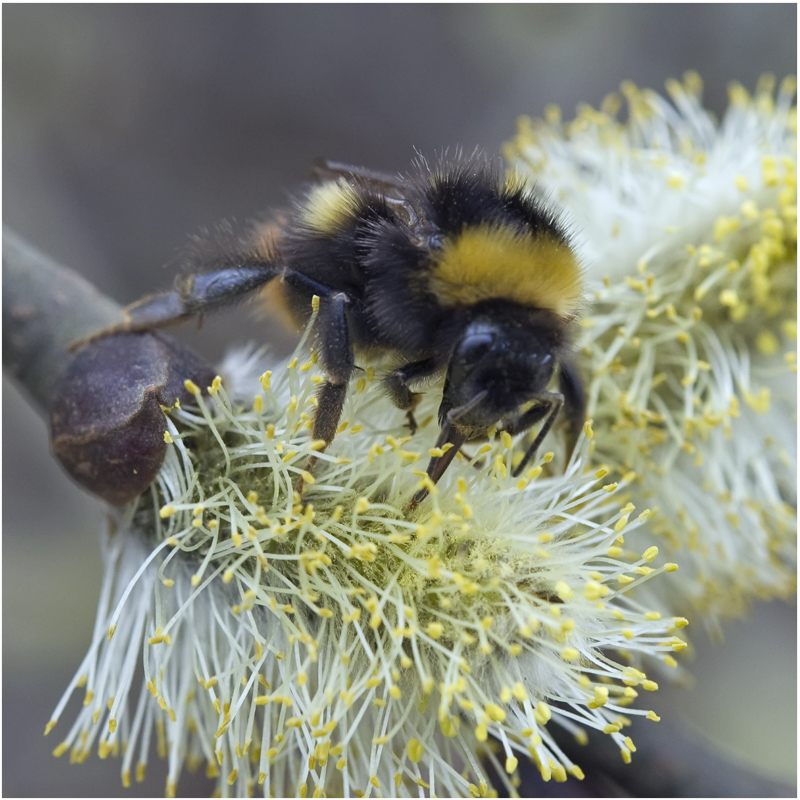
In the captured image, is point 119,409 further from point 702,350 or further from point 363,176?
point 702,350

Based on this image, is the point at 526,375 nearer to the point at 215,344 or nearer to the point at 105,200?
the point at 215,344

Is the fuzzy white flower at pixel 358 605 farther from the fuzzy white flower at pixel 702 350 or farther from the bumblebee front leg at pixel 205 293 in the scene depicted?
the fuzzy white flower at pixel 702 350

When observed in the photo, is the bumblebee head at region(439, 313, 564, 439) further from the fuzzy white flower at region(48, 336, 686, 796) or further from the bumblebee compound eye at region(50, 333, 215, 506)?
the bumblebee compound eye at region(50, 333, 215, 506)

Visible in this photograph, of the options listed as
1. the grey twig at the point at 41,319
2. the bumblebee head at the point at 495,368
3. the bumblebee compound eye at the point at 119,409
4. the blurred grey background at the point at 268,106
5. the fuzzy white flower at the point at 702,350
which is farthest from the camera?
the blurred grey background at the point at 268,106

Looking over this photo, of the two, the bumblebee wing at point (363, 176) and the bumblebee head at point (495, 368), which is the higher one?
the bumblebee wing at point (363, 176)

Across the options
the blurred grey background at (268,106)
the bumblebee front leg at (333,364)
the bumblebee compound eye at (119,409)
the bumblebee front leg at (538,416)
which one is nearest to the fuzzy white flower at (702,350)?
the bumblebee front leg at (538,416)

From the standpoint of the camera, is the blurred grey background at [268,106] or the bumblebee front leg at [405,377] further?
the blurred grey background at [268,106]

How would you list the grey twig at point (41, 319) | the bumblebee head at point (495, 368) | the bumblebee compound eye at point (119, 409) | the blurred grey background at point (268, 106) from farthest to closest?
1. the blurred grey background at point (268, 106)
2. the grey twig at point (41, 319)
3. the bumblebee compound eye at point (119, 409)
4. the bumblebee head at point (495, 368)
